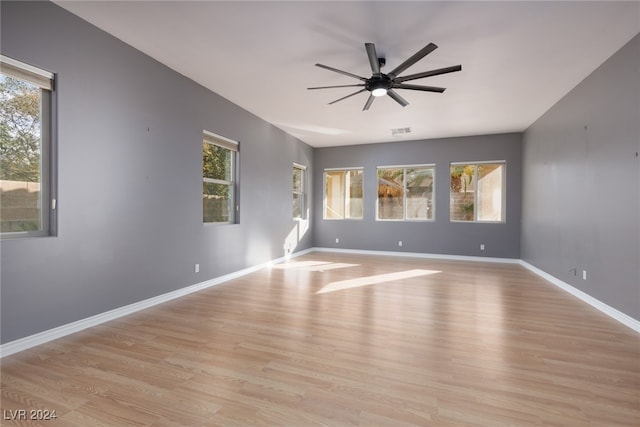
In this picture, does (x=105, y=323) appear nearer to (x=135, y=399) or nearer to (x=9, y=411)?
(x=9, y=411)

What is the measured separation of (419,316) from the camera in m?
3.10

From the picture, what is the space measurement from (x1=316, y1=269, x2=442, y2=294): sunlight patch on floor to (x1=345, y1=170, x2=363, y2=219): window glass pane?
2.72m

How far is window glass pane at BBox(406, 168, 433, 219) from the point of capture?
7168 millimetres

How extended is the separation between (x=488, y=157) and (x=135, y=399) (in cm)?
736

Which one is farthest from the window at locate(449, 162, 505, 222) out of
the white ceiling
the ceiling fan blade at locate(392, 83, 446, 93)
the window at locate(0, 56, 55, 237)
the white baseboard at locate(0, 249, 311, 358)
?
the window at locate(0, 56, 55, 237)

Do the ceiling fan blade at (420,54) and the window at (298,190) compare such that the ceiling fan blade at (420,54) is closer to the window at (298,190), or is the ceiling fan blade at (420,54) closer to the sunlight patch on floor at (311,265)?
the sunlight patch on floor at (311,265)

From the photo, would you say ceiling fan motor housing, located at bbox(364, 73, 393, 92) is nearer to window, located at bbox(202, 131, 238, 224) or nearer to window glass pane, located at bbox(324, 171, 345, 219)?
window, located at bbox(202, 131, 238, 224)

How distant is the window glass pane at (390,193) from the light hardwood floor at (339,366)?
3.97m

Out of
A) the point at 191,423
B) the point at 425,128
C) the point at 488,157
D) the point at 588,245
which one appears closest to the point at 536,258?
the point at 588,245

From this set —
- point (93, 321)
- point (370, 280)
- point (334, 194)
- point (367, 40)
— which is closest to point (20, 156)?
point (93, 321)

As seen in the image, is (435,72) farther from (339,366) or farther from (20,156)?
(20,156)

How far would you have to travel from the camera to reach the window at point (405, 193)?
7188 millimetres

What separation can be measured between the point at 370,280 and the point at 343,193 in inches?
145

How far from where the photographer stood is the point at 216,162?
4543 mm
